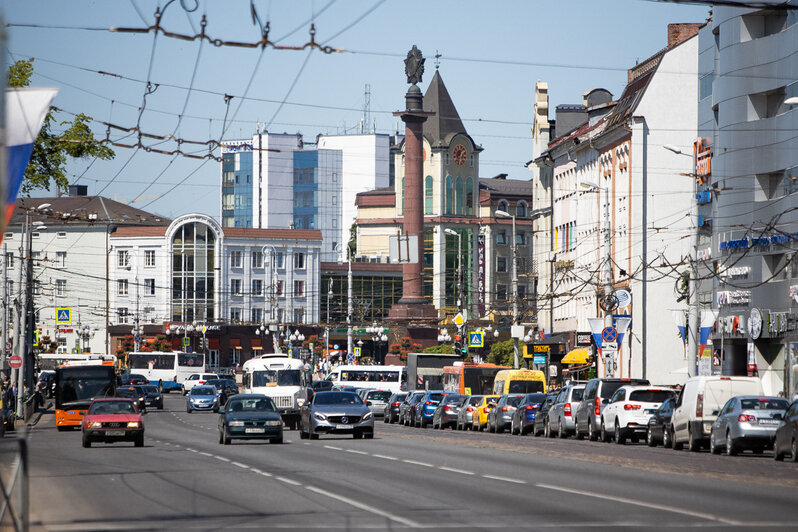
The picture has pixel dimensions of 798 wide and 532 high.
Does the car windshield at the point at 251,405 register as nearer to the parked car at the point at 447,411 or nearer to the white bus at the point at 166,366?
the parked car at the point at 447,411

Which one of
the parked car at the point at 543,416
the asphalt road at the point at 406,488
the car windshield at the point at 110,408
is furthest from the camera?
the parked car at the point at 543,416

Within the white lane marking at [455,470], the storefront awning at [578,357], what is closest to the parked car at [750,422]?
the white lane marking at [455,470]

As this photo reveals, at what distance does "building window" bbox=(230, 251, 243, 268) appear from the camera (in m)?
138

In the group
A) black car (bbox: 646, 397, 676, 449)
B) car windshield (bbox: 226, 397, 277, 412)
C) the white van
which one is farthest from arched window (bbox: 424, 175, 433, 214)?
the white van

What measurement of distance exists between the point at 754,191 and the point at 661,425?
71.3ft

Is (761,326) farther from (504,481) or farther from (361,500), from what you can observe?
(361,500)

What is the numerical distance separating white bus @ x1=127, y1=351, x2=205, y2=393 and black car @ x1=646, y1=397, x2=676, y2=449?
76940 millimetres

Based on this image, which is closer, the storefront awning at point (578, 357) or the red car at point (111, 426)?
the red car at point (111, 426)

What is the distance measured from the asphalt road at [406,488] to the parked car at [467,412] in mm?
17208

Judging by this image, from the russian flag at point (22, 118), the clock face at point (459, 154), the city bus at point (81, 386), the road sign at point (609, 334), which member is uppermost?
the clock face at point (459, 154)

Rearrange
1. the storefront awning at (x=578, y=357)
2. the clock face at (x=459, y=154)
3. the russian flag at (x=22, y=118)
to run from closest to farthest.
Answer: the russian flag at (x=22, y=118)
the storefront awning at (x=578, y=357)
the clock face at (x=459, y=154)

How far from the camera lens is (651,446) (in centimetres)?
3684

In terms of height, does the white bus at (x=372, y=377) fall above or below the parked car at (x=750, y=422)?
below

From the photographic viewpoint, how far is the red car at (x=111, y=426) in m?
36.0
